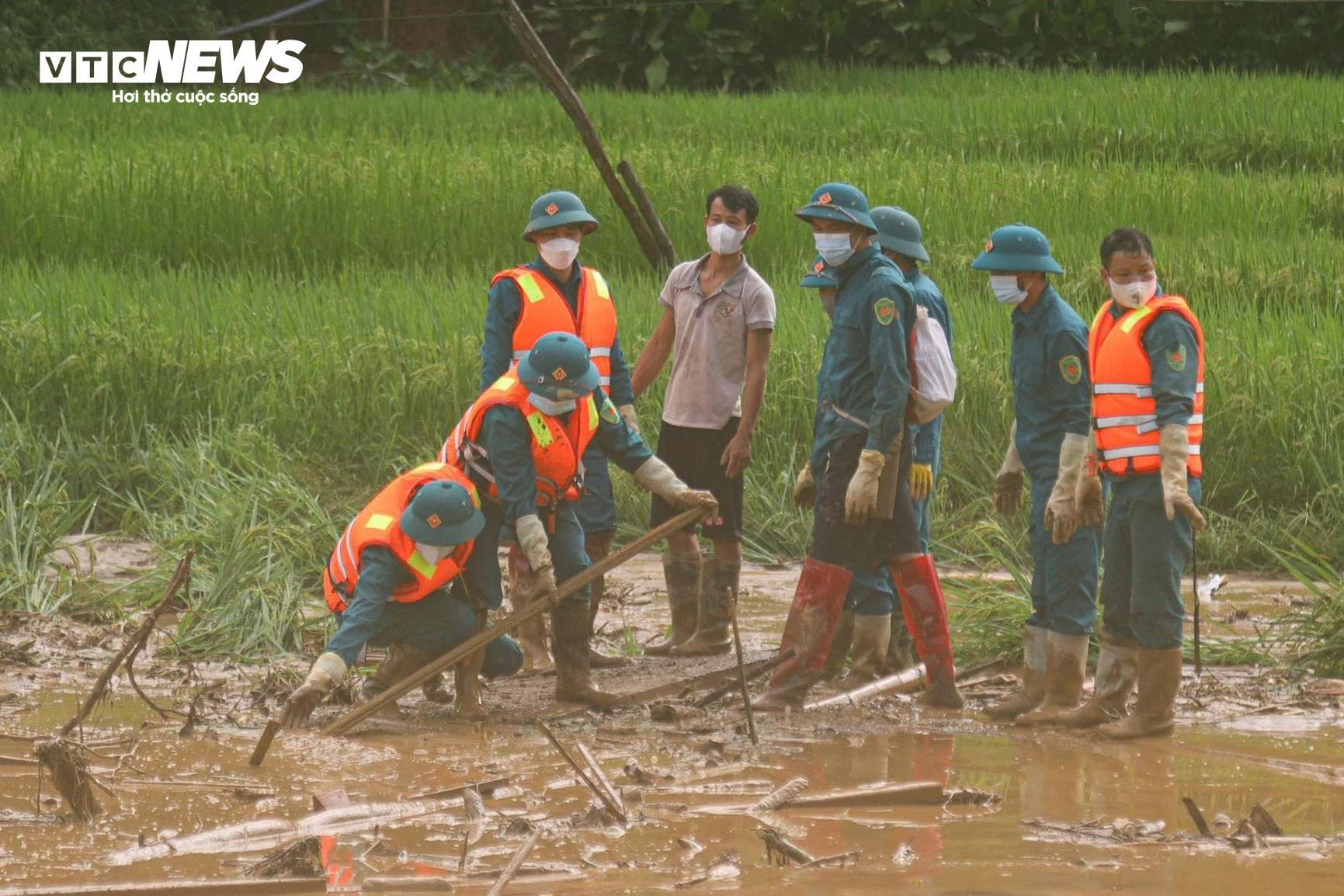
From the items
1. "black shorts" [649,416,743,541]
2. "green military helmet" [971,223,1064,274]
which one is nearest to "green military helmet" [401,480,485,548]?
"black shorts" [649,416,743,541]

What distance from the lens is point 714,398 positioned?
301 inches

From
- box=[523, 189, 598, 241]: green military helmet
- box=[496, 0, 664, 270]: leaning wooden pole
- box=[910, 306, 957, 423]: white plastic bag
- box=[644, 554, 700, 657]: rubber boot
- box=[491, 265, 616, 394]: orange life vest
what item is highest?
box=[496, 0, 664, 270]: leaning wooden pole

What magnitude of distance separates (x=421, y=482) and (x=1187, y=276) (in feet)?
23.6

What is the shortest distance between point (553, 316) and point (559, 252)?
25 centimetres

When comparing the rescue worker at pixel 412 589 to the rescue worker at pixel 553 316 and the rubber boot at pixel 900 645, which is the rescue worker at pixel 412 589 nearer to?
the rescue worker at pixel 553 316

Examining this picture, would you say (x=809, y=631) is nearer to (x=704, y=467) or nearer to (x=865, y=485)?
(x=865, y=485)

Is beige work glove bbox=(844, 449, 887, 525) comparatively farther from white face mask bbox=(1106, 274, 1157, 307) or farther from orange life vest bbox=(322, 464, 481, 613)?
orange life vest bbox=(322, 464, 481, 613)

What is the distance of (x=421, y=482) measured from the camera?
21.0 feet

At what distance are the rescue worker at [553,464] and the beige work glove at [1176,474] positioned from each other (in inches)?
57.6

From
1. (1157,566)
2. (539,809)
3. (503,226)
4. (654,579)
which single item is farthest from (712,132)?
(539,809)

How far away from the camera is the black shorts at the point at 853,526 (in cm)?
664

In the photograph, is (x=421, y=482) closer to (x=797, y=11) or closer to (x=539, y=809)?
(x=539, y=809)

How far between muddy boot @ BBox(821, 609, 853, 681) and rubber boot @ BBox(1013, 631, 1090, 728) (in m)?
0.82

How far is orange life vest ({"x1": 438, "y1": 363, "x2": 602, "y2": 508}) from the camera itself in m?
6.50
